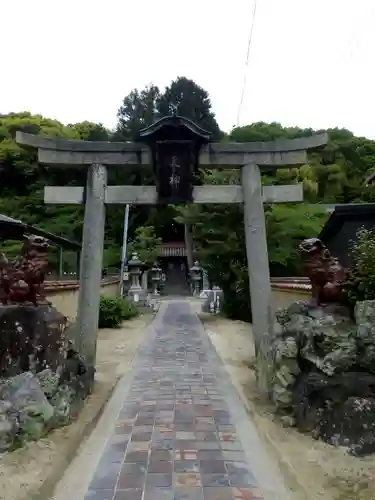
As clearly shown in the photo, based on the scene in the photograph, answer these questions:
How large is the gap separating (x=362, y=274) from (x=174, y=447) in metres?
2.95

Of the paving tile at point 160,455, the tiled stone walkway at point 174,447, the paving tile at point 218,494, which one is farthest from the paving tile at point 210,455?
the paving tile at point 218,494

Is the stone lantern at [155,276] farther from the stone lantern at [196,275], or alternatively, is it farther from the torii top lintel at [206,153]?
the torii top lintel at [206,153]

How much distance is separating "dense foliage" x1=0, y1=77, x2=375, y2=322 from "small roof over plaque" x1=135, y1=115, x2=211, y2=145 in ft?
11.6

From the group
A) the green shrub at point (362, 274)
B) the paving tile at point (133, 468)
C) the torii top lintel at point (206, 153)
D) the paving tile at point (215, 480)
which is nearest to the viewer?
the paving tile at point (215, 480)

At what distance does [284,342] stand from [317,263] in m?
1.10

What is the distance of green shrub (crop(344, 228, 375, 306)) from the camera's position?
18.4 feet

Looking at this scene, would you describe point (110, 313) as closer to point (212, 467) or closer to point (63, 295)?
point (63, 295)

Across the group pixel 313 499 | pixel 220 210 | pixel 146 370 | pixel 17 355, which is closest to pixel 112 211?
pixel 220 210

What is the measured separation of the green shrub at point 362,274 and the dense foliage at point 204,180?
24.0 ft

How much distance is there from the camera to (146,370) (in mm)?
9930

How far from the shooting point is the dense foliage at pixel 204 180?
18.3 m

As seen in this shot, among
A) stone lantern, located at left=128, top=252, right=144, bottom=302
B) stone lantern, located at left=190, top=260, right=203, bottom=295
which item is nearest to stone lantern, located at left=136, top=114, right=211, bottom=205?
stone lantern, located at left=128, top=252, right=144, bottom=302

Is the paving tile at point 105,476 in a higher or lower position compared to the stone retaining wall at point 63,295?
lower

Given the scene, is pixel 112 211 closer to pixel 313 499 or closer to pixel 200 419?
pixel 200 419
